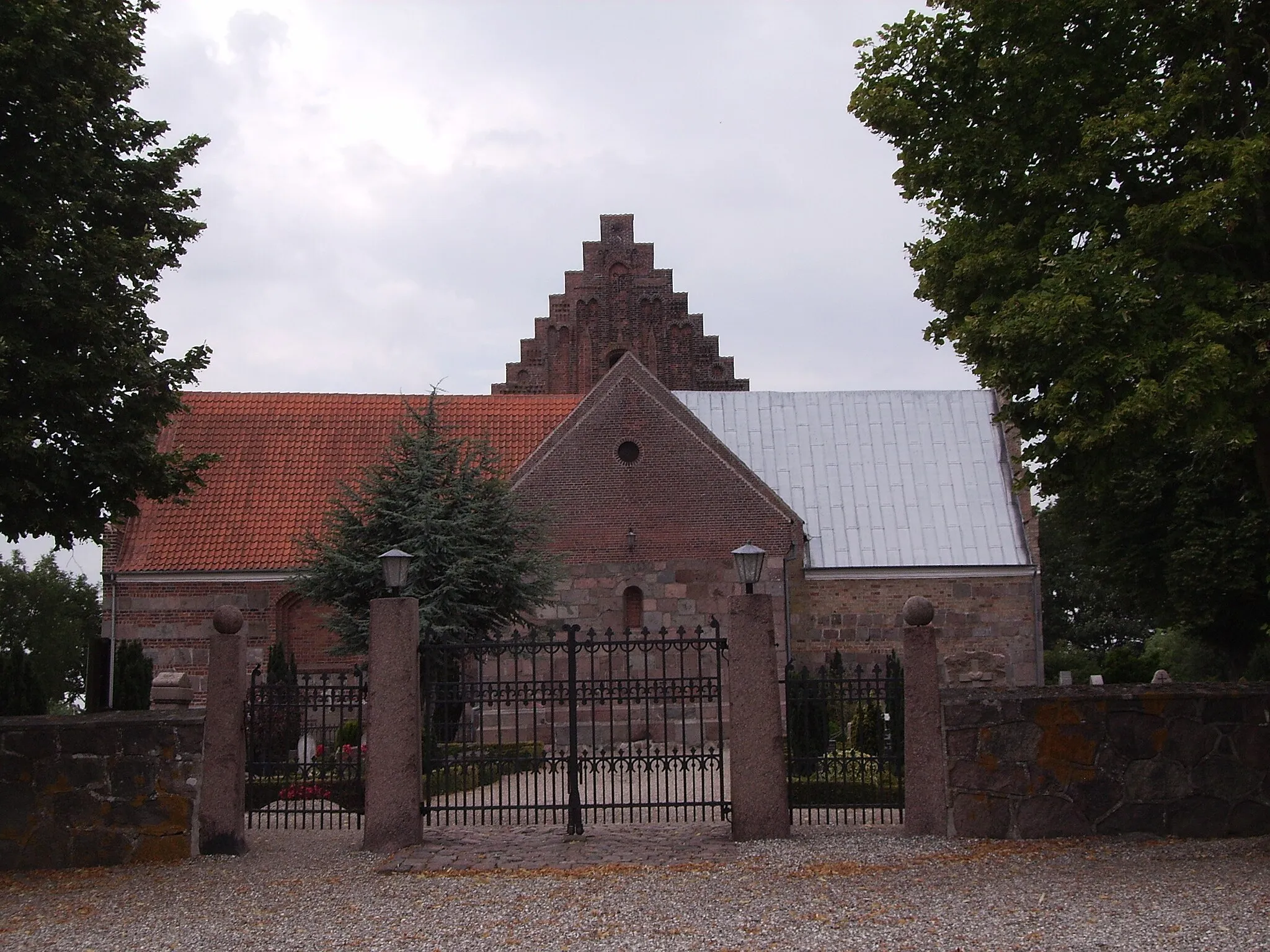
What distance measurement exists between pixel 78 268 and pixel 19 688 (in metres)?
8.04

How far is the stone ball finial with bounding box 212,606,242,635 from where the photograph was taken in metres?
11.5

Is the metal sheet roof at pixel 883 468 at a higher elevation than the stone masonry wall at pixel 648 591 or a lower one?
higher

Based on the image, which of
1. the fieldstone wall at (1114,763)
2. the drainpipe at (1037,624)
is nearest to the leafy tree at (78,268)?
the fieldstone wall at (1114,763)

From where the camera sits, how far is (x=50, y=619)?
51.5 m

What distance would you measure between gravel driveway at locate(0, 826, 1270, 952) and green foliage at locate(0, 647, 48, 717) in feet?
24.6

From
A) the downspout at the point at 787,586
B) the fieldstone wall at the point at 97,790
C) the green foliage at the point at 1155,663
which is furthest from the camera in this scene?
the green foliage at the point at 1155,663

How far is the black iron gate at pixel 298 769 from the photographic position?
12023 mm

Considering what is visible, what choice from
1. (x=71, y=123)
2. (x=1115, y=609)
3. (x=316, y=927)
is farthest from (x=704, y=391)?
(x=1115, y=609)

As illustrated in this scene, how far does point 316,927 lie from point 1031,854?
5699 mm

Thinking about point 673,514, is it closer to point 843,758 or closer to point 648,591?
point 648,591

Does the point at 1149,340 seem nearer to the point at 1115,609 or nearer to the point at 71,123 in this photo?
the point at 71,123

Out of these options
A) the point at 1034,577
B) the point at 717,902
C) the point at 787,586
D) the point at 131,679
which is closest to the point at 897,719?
the point at 717,902

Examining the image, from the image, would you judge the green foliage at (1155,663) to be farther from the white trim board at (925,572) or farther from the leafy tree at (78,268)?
the leafy tree at (78,268)

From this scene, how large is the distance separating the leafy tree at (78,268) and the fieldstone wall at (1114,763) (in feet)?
27.7
